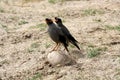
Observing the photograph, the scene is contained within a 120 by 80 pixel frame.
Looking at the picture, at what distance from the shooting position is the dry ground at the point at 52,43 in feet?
27.7

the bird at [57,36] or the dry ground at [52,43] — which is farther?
the bird at [57,36]

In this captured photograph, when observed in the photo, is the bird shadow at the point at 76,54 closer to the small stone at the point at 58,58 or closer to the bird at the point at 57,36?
the bird at the point at 57,36

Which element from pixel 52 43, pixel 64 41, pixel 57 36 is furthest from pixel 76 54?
pixel 52 43

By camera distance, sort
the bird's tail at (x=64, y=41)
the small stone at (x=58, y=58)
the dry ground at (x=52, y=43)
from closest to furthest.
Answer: the dry ground at (x=52, y=43)
the small stone at (x=58, y=58)
the bird's tail at (x=64, y=41)

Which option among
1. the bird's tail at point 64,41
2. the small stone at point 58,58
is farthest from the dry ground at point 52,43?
the bird's tail at point 64,41

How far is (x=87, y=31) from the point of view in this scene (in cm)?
1019

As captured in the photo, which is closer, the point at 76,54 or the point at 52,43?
the point at 76,54

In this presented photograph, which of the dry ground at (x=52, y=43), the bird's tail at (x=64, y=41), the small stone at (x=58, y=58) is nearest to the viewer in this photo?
the dry ground at (x=52, y=43)

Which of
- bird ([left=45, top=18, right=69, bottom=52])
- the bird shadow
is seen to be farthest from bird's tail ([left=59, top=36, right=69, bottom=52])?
the bird shadow

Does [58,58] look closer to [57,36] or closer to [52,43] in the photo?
[57,36]

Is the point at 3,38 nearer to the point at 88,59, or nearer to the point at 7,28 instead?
the point at 7,28

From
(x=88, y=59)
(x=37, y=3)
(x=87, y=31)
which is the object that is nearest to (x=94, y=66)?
(x=88, y=59)

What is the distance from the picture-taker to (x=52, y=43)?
963 centimetres

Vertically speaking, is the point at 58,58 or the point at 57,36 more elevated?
the point at 57,36
